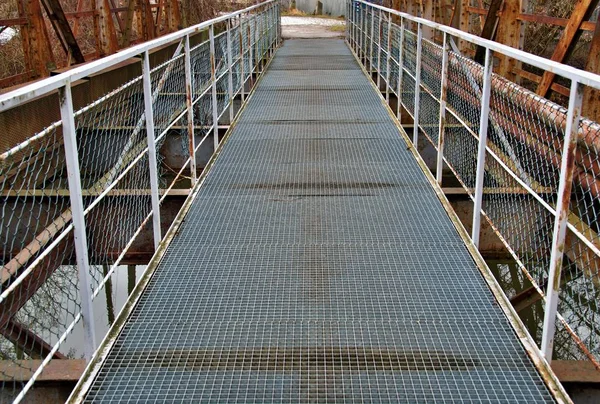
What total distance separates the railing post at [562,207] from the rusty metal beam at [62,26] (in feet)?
21.6

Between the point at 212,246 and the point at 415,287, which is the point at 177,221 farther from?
the point at 415,287

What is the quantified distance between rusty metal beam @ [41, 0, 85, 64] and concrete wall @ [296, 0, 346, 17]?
24.5m

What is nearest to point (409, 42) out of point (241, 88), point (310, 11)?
point (241, 88)

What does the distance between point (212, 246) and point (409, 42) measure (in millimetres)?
3838

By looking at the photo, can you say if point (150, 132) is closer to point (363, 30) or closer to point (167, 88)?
point (167, 88)

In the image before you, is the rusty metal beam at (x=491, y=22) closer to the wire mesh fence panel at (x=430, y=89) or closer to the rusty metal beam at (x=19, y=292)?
the wire mesh fence panel at (x=430, y=89)

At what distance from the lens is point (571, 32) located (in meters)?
6.08

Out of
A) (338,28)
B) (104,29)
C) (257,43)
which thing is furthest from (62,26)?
(338,28)

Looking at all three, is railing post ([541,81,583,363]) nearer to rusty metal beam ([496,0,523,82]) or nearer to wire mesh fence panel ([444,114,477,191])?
wire mesh fence panel ([444,114,477,191])

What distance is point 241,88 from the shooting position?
29.7ft

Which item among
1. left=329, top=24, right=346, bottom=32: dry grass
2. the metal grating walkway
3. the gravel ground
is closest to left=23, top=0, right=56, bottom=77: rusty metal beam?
the metal grating walkway

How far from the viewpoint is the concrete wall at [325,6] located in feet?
105

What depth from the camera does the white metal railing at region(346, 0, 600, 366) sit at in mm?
2799

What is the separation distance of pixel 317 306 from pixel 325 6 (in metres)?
31.4
